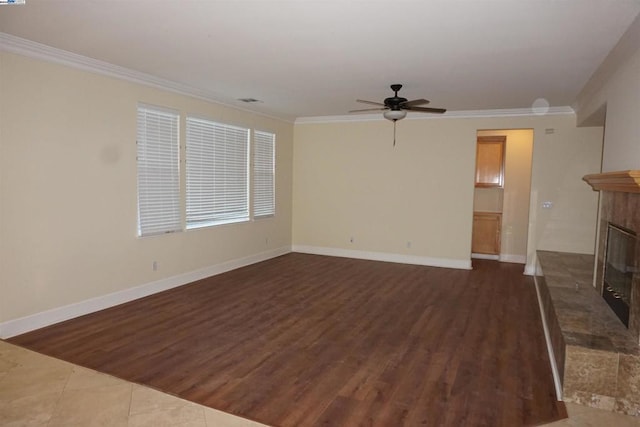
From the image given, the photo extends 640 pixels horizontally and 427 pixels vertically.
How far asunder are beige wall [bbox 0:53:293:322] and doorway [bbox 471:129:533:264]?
563 centimetres

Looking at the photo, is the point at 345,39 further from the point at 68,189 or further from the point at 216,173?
the point at 216,173

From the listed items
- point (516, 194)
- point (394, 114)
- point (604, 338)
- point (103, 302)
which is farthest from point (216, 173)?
point (516, 194)

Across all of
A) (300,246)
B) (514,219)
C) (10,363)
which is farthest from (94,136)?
(514,219)

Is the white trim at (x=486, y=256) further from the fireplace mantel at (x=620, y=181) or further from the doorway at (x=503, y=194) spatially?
the fireplace mantel at (x=620, y=181)

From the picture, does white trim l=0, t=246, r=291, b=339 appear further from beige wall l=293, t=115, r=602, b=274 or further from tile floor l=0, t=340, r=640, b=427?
beige wall l=293, t=115, r=602, b=274

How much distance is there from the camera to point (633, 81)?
340 centimetres

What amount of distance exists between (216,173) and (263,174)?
4.23ft

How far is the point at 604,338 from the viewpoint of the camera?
301 centimetres

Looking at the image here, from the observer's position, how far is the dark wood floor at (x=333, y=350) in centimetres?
279

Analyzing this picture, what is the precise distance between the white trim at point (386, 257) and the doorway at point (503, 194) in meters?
1.23

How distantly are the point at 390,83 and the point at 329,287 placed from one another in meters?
2.78

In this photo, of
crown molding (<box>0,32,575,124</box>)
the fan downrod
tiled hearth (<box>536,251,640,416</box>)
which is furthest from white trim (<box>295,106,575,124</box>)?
tiled hearth (<box>536,251,640,416</box>)

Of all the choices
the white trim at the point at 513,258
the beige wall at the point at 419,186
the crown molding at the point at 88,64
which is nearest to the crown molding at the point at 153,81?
the crown molding at the point at 88,64

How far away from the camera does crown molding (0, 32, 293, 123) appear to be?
367cm
